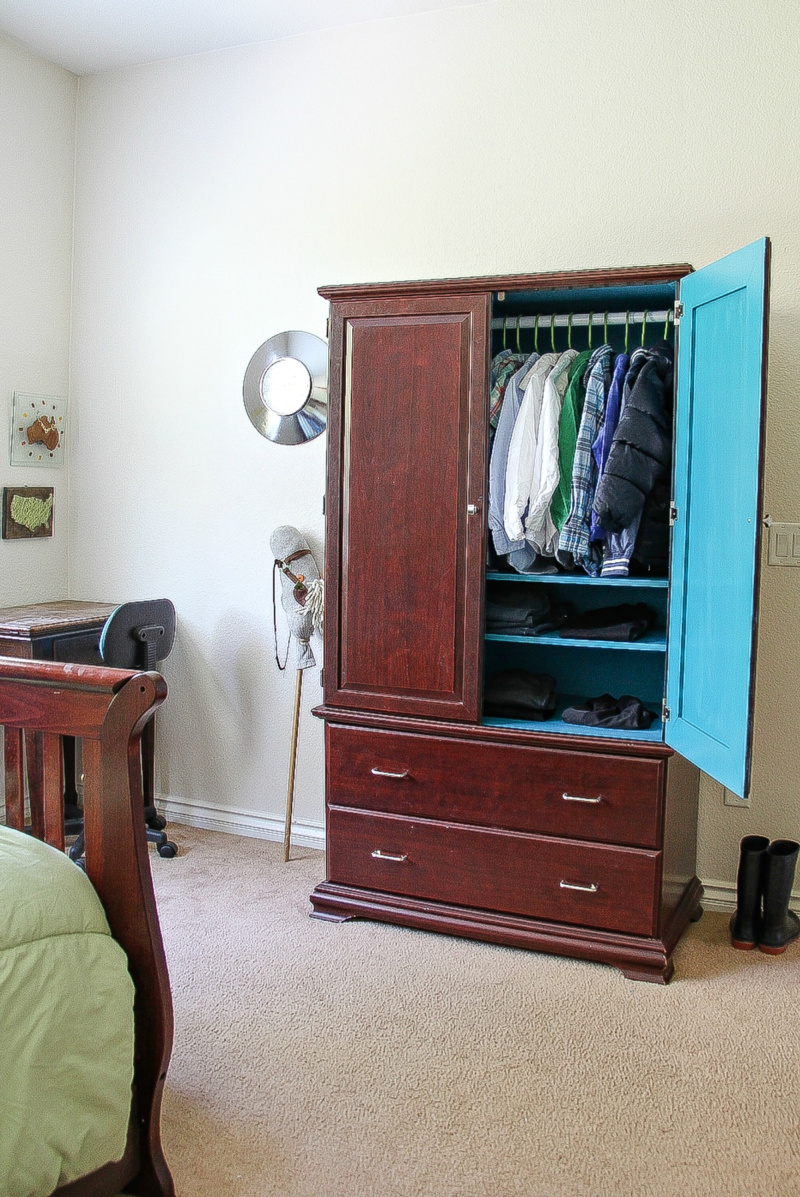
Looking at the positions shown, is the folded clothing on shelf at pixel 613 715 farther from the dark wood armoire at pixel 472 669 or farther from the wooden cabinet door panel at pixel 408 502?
the wooden cabinet door panel at pixel 408 502

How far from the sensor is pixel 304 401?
345 cm

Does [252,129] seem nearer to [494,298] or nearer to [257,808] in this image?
[494,298]

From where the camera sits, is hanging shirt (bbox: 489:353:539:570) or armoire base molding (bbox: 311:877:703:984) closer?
armoire base molding (bbox: 311:877:703:984)

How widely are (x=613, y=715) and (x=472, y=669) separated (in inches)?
16.5

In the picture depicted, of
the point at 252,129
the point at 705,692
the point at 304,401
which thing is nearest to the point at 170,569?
the point at 304,401

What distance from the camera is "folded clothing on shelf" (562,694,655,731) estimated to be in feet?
8.84

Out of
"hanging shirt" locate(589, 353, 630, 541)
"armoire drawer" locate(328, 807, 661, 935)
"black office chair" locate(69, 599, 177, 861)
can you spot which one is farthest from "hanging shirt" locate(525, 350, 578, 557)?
"black office chair" locate(69, 599, 177, 861)

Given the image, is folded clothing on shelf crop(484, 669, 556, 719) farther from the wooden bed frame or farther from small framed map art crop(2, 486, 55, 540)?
small framed map art crop(2, 486, 55, 540)

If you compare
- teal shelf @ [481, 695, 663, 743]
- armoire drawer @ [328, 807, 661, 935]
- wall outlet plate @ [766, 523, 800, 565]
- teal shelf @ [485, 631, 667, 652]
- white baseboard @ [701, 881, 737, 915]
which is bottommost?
white baseboard @ [701, 881, 737, 915]

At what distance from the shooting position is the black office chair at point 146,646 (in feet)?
10.5

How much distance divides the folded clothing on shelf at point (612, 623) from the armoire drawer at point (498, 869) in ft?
1.89

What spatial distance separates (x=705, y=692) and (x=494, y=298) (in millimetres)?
1219

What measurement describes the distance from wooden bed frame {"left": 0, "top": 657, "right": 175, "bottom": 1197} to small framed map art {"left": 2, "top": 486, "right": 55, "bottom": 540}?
2119 mm

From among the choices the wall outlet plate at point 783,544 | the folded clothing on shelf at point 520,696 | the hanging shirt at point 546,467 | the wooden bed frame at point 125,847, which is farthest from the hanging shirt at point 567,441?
the wooden bed frame at point 125,847
